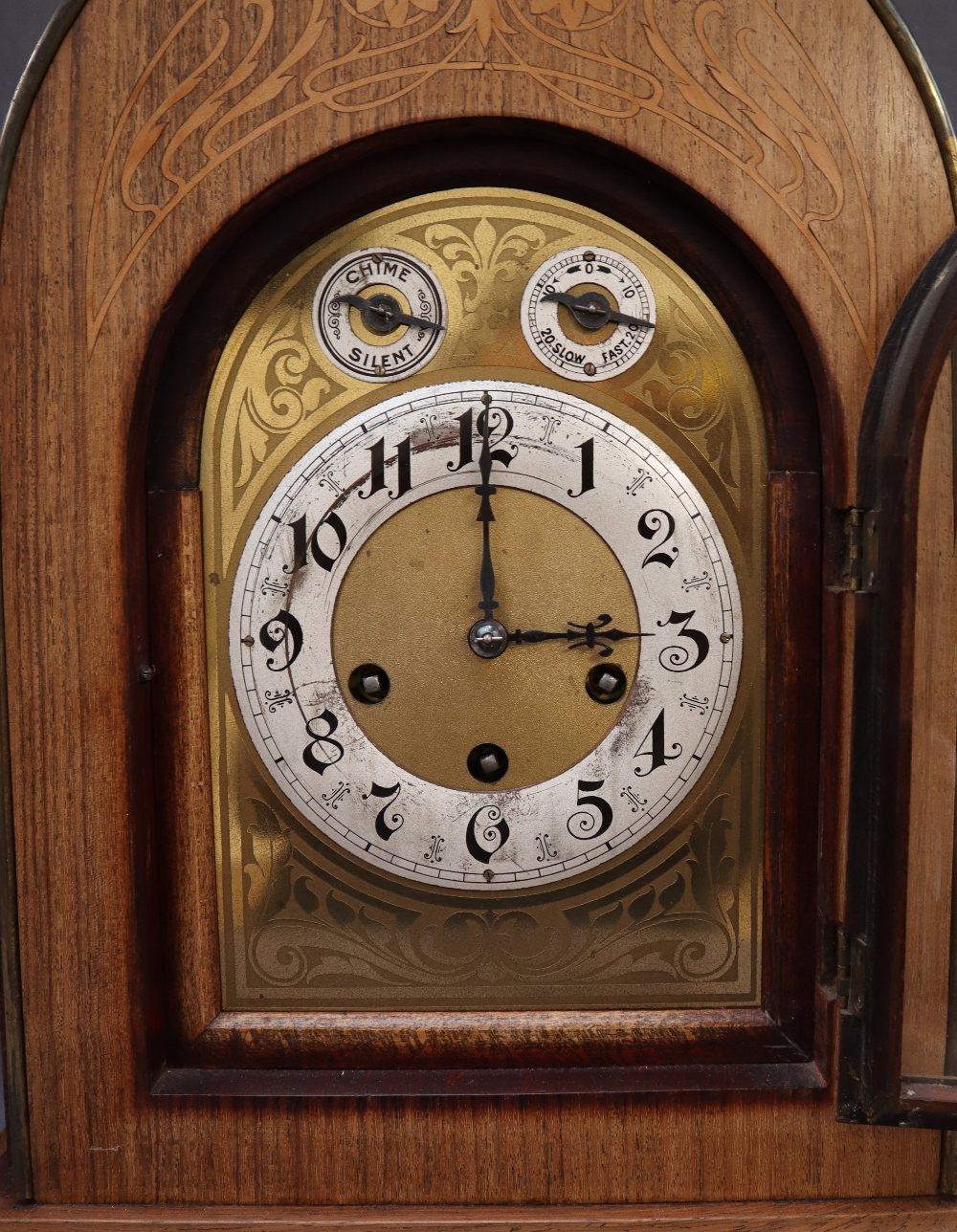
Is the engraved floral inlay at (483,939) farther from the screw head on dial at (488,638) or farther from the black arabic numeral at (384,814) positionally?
the screw head on dial at (488,638)

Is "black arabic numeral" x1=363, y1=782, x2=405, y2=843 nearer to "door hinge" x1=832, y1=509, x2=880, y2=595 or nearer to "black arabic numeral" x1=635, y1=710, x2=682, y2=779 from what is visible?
"black arabic numeral" x1=635, y1=710, x2=682, y2=779

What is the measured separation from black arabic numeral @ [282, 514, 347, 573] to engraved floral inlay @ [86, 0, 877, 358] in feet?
1.32

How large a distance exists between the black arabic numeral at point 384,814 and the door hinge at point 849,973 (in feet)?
1.78

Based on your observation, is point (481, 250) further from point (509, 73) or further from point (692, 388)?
point (692, 388)

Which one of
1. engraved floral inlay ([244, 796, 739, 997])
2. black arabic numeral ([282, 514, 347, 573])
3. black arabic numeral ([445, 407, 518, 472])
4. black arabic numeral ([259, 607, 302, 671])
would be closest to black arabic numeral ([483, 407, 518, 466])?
black arabic numeral ([445, 407, 518, 472])

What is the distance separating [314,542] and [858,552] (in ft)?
2.10

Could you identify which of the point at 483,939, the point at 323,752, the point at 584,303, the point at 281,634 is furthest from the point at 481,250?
the point at 483,939

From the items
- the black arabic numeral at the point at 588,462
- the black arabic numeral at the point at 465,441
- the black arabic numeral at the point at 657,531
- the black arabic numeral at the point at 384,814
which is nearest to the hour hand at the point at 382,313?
the black arabic numeral at the point at 465,441

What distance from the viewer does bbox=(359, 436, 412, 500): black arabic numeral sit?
4.33ft

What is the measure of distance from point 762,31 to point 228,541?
846mm

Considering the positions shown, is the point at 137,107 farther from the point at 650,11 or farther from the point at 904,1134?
the point at 904,1134

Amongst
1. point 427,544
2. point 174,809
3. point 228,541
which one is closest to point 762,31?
point 427,544

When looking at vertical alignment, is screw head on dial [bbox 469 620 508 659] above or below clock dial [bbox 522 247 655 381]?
below

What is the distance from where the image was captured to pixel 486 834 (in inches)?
53.0
